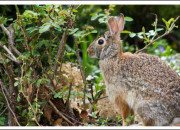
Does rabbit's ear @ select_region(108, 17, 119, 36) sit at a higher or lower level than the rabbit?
higher

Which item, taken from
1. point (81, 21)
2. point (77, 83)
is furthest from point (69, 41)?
point (77, 83)

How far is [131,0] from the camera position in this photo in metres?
4.20

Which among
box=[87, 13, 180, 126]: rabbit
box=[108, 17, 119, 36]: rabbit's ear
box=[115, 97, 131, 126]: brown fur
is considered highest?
box=[108, 17, 119, 36]: rabbit's ear

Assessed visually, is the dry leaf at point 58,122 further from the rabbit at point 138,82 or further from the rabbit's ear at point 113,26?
the rabbit's ear at point 113,26

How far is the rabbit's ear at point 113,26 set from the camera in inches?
164

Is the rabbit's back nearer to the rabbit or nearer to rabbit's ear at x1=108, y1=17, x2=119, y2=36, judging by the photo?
the rabbit

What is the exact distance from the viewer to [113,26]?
4.27 m

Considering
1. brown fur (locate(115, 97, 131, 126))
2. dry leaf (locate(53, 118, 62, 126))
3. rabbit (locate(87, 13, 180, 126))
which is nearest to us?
rabbit (locate(87, 13, 180, 126))

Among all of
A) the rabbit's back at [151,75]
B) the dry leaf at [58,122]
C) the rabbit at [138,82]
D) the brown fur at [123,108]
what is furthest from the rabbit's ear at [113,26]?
the dry leaf at [58,122]

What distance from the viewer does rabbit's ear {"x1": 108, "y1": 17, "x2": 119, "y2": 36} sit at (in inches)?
164

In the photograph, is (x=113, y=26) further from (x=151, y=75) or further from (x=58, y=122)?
(x=58, y=122)

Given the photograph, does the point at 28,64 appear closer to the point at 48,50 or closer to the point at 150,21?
the point at 48,50

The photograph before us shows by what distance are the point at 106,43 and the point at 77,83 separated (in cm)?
72

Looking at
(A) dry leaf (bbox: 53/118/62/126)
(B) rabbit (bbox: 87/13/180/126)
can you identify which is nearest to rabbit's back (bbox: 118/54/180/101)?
(B) rabbit (bbox: 87/13/180/126)
